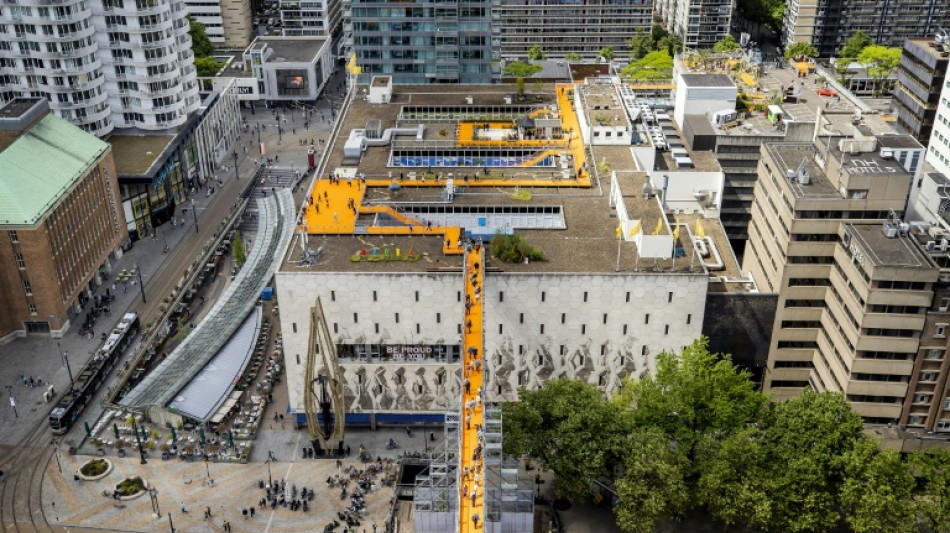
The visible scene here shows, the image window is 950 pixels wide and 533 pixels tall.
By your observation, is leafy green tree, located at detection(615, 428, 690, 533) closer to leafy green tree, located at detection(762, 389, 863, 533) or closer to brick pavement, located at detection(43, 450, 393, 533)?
leafy green tree, located at detection(762, 389, 863, 533)

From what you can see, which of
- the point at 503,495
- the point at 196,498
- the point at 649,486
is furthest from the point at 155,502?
the point at 649,486

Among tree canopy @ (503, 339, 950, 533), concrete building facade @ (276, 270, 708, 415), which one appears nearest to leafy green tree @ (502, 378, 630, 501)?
tree canopy @ (503, 339, 950, 533)

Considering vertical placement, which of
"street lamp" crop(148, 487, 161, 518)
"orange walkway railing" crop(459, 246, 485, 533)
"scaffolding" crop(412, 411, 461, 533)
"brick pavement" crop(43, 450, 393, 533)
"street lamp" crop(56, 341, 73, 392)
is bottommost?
"brick pavement" crop(43, 450, 393, 533)

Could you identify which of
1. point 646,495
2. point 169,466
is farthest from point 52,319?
point 646,495

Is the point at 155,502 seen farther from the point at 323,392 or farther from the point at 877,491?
the point at 877,491

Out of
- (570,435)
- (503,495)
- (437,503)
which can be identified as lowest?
(437,503)
